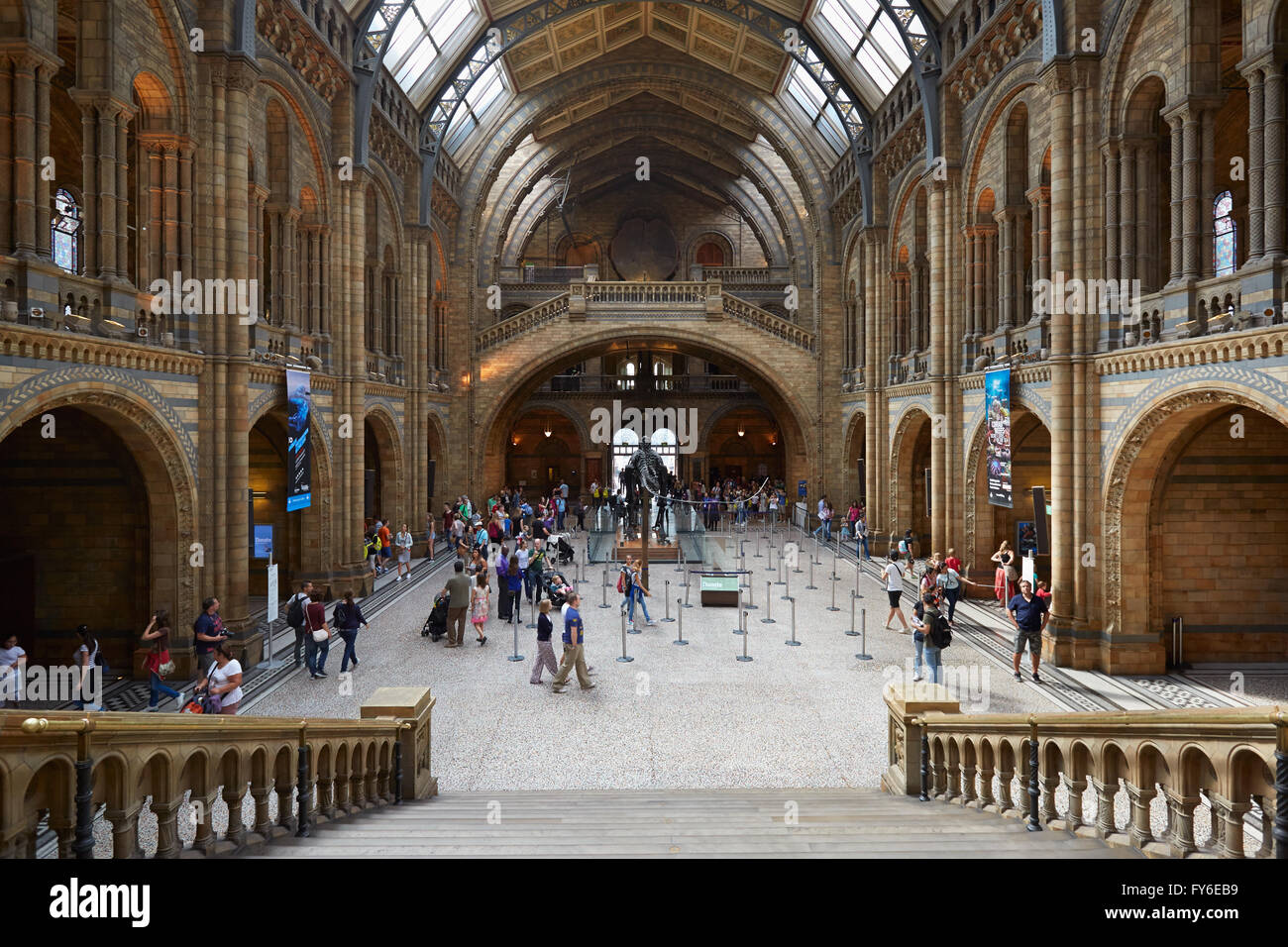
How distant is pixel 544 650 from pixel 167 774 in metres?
7.46

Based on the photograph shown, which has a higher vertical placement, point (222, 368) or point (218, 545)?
point (222, 368)

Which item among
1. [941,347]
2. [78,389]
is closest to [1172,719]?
[78,389]

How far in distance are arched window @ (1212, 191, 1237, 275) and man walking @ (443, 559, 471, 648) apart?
15.3 meters

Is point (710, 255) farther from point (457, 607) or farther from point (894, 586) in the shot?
→ point (457, 607)

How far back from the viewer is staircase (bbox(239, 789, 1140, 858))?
14.6 feet

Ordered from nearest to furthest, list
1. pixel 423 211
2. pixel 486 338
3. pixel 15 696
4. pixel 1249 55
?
1. pixel 15 696
2. pixel 1249 55
3. pixel 423 211
4. pixel 486 338

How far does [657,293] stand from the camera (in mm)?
28719

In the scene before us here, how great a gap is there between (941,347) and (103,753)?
1766cm

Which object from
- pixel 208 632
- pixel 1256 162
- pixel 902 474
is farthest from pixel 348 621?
pixel 902 474

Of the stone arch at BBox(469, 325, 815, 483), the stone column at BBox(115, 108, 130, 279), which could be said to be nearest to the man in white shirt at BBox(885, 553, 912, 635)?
the stone column at BBox(115, 108, 130, 279)

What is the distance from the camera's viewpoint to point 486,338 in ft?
95.0

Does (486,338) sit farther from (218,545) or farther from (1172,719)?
(1172,719)

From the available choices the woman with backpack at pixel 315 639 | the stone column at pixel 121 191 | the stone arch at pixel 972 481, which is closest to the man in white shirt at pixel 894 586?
the stone arch at pixel 972 481

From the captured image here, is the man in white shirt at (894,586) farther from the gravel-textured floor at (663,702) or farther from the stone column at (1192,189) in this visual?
the stone column at (1192,189)
